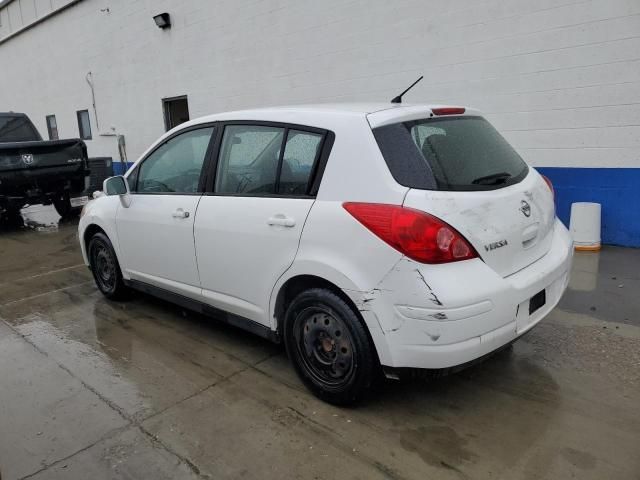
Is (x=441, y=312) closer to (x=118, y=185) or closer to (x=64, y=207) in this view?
(x=118, y=185)

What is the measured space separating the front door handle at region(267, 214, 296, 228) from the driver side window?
0.91 meters

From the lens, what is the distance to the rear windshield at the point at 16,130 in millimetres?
9953

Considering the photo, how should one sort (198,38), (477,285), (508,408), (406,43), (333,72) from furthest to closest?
(198,38)
(333,72)
(406,43)
(508,408)
(477,285)

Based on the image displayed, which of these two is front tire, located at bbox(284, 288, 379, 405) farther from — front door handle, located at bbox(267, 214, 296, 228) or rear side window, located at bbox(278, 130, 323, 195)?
rear side window, located at bbox(278, 130, 323, 195)

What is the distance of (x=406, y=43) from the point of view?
707 cm

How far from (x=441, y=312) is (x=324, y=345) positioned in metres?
0.79

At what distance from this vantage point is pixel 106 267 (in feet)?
16.0

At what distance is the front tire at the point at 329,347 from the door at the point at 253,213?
25 centimetres

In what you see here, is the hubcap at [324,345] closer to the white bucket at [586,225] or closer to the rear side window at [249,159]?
the rear side window at [249,159]

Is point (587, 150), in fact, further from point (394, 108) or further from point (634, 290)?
point (394, 108)

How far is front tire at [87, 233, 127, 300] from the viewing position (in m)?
4.70

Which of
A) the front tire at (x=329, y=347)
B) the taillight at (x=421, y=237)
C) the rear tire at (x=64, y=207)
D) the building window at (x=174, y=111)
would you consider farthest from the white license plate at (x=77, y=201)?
the taillight at (x=421, y=237)

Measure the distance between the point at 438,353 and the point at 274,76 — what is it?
752 cm

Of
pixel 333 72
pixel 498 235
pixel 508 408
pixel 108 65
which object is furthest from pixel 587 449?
pixel 108 65
